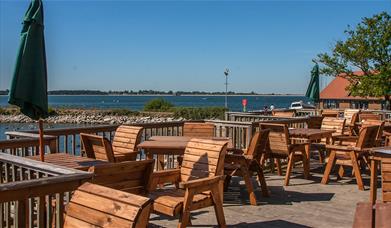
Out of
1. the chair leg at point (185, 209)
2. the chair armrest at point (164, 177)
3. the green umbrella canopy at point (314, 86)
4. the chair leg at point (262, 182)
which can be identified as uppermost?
the green umbrella canopy at point (314, 86)

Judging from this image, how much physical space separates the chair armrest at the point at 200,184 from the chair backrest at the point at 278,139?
3.15 m

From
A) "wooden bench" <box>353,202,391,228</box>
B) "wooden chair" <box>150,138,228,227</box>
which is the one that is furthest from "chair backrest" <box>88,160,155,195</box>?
"wooden bench" <box>353,202,391,228</box>

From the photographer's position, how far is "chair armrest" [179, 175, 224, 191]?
4.39m

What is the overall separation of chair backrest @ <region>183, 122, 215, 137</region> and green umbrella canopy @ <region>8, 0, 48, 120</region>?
Answer: 350cm

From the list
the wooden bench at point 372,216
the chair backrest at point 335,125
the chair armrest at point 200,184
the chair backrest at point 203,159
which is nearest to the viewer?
the wooden bench at point 372,216

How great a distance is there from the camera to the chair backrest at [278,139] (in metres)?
7.77

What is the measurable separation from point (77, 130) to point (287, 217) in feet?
11.8

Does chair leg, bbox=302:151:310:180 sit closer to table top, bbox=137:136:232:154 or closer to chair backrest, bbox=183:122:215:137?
chair backrest, bbox=183:122:215:137

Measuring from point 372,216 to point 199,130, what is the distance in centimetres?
510

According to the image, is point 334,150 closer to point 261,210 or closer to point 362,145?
point 362,145

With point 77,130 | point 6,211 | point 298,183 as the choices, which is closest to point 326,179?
point 298,183

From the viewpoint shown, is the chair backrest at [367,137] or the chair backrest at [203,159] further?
the chair backrest at [367,137]

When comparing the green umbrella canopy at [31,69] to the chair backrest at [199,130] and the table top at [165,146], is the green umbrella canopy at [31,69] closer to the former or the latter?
the table top at [165,146]

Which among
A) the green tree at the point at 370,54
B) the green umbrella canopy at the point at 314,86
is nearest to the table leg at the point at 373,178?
the green umbrella canopy at the point at 314,86
